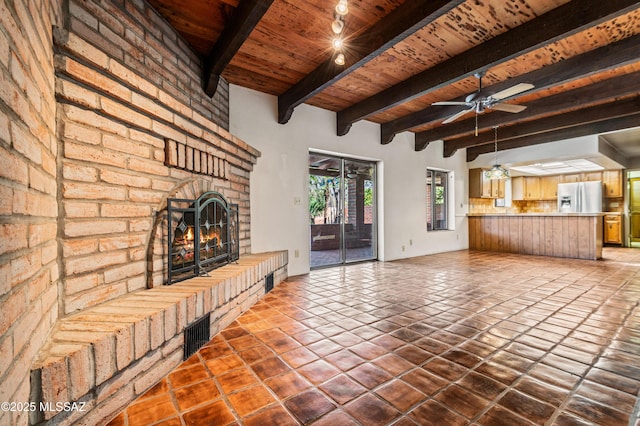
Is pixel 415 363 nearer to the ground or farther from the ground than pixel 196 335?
nearer to the ground

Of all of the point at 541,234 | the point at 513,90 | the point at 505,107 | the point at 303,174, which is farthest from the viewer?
the point at 541,234

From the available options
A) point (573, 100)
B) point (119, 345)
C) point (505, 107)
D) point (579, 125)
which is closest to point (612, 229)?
point (579, 125)

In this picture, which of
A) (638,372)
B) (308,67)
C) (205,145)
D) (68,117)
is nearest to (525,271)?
(638,372)

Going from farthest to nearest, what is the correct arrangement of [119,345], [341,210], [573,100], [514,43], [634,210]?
1. [634,210]
2. [341,210]
3. [573,100]
4. [514,43]
5. [119,345]

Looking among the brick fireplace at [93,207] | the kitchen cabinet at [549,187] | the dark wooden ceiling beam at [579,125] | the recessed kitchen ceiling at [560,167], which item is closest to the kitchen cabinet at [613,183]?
the recessed kitchen ceiling at [560,167]

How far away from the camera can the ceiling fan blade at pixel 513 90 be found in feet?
9.99

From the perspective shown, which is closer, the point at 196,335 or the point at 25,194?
the point at 25,194

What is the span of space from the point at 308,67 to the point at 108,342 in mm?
3168

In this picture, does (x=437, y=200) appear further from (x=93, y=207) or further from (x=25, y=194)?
(x=25, y=194)

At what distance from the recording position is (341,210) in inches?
198

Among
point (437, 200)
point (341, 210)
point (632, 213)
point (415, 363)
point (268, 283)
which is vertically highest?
point (437, 200)

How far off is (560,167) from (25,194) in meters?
9.40

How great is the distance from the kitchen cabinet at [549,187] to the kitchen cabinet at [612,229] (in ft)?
4.24

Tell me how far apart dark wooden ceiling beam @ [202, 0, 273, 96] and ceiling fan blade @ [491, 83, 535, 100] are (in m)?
2.64
